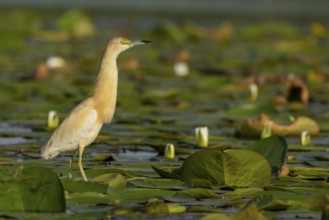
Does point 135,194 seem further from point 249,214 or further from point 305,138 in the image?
point 305,138

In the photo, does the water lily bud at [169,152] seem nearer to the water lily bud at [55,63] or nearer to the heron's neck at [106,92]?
the heron's neck at [106,92]

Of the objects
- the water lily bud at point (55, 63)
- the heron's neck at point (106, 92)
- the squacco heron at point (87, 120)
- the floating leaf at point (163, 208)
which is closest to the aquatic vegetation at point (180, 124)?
the floating leaf at point (163, 208)

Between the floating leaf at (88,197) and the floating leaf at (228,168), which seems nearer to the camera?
the floating leaf at (88,197)

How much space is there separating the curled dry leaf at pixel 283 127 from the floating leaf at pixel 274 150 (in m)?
1.85

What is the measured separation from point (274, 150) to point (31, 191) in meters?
2.21

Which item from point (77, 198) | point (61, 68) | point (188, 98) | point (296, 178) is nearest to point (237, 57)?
point (61, 68)

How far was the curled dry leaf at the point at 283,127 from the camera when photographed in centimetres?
877

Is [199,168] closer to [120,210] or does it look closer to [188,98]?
[120,210]

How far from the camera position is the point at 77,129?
6.49 metres

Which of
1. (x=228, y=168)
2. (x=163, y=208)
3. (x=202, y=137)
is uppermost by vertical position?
(x=202, y=137)

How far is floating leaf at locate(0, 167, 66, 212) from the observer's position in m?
5.30

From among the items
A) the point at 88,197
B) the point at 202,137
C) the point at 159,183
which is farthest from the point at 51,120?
the point at 88,197

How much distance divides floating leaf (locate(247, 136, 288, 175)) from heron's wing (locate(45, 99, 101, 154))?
127 cm

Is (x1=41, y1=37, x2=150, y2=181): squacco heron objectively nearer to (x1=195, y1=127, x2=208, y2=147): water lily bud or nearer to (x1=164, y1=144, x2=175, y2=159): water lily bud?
(x1=164, y1=144, x2=175, y2=159): water lily bud
